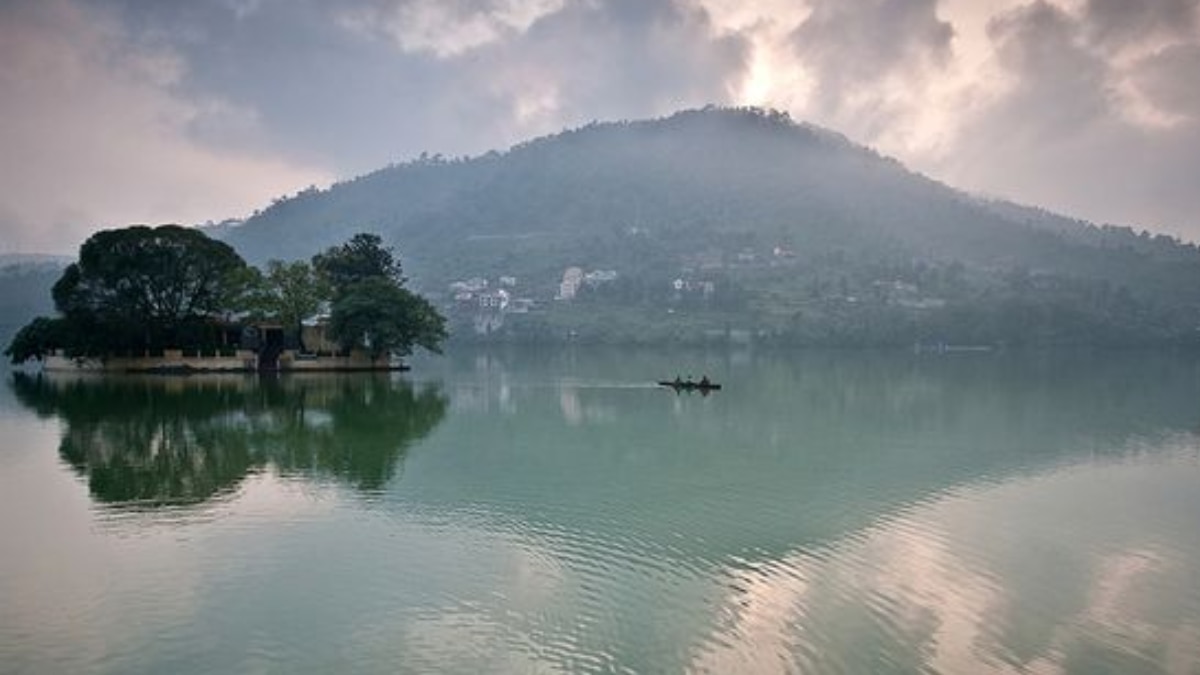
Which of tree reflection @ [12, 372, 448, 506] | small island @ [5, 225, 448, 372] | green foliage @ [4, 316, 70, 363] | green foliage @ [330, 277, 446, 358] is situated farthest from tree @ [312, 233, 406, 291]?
green foliage @ [4, 316, 70, 363]

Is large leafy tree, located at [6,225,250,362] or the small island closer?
large leafy tree, located at [6,225,250,362]

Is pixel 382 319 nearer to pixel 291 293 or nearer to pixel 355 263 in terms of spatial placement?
pixel 291 293

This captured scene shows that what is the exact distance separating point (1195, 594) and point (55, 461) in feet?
92.3

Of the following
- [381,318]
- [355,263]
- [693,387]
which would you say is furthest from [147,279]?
[693,387]

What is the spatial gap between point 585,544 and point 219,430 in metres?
20.0

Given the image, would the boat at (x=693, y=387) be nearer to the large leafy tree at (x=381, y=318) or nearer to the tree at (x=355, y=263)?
the large leafy tree at (x=381, y=318)

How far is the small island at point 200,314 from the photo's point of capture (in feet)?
196

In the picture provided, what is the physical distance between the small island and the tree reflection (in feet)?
21.4

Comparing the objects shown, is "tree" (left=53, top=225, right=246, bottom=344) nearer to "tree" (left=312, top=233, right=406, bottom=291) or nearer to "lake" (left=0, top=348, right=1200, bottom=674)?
"tree" (left=312, top=233, right=406, bottom=291)

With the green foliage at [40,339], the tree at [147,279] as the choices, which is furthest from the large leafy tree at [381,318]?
the green foliage at [40,339]

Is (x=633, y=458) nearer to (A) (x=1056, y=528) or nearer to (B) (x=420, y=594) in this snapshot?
(A) (x=1056, y=528)

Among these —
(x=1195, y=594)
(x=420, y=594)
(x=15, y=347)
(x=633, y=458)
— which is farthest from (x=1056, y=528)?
(x=15, y=347)

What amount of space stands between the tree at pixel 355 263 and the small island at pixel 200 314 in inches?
123

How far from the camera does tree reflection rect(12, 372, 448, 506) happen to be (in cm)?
2427
